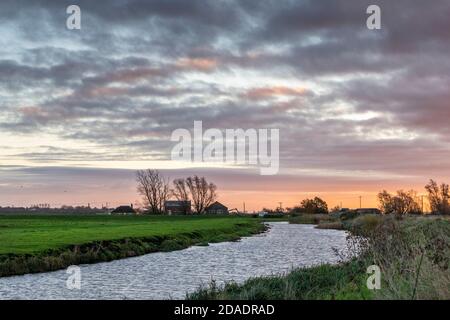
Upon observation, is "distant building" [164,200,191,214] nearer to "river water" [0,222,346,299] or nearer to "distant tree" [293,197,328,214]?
"distant tree" [293,197,328,214]

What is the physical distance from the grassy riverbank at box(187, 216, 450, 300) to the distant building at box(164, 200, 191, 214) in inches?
6273

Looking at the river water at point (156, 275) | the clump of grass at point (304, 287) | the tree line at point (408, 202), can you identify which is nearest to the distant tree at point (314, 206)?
the tree line at point (408, 202)

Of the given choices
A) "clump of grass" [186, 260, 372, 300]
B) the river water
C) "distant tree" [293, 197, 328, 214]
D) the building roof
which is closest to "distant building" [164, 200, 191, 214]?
the building roof

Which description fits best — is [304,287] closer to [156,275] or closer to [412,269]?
[412,269]

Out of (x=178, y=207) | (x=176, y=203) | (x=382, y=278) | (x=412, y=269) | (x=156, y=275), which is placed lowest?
(x=156, y=275)

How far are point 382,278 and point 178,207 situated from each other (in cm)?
17378

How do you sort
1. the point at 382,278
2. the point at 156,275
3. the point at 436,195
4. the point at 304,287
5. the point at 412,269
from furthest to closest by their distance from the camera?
the point at 436,195, the point at 156,275, the point at 304,287, the point at 382,278, the point at 412,269

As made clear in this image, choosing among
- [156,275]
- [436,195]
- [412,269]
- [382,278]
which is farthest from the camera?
[436,195]

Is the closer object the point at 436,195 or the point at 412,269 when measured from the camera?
the point at 412,269

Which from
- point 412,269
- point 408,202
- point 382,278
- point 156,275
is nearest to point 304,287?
point 382,278

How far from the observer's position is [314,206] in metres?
190

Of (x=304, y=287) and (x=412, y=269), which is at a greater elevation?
(x=412, y=269)
